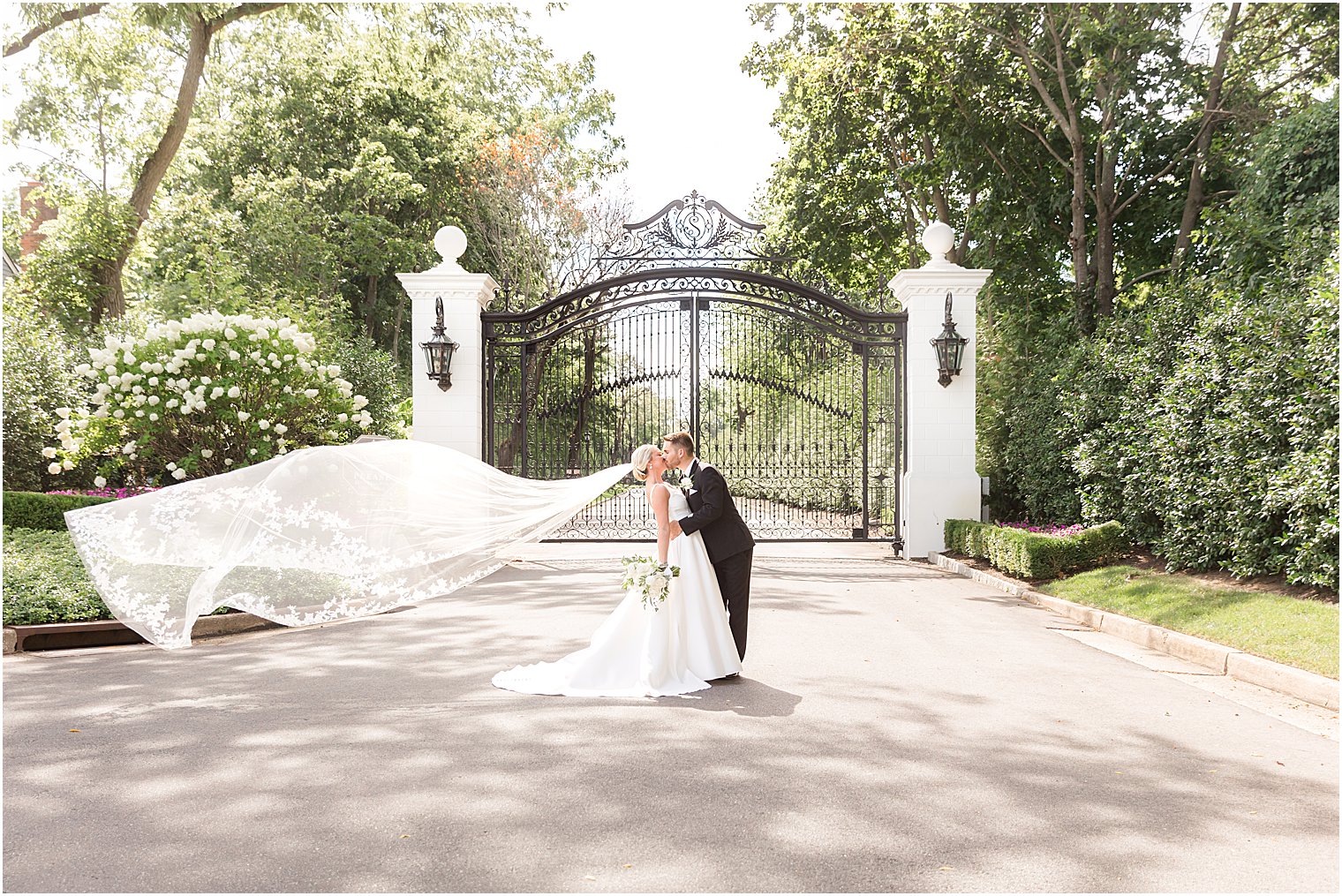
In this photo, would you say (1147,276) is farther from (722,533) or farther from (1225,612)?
(722,533)

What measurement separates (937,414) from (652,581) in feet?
33.8

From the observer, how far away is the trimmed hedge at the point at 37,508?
1457cm

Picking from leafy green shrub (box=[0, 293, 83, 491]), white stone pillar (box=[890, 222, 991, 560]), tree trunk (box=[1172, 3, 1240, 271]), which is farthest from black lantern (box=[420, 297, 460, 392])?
tree trunk (box=[1172, 3, 1240, 271])

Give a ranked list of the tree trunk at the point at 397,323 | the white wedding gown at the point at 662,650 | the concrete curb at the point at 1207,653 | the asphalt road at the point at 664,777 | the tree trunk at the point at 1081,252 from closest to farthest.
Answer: the asphalt road at the point at 664,777 < the concrete curb at the point at 1207,653 < the white wedding gown at the point at 662,650 < the tree trunk at the point at 1081,252 < the tree trunk at the point at 397,323

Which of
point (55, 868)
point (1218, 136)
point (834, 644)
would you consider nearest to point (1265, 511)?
point (834, 644)

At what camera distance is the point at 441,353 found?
1566 centimetres

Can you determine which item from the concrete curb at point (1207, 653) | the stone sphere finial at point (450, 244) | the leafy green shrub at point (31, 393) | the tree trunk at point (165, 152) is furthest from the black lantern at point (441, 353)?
the concrete curb at point (1207, 653)

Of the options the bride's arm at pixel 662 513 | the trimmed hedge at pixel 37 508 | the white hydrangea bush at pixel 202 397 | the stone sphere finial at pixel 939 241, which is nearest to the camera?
the bride's arm at pixel 662 513

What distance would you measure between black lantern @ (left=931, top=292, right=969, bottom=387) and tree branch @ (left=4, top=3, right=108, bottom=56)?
678 inches

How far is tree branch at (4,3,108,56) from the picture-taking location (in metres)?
18.3

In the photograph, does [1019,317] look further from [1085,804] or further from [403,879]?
[403,879]

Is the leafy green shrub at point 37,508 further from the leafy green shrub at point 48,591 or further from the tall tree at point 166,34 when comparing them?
the tall tree at point 166,34

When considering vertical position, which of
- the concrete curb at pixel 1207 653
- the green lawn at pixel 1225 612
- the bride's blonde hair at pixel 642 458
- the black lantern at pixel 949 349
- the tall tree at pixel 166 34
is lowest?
the concrete curb at pixel 1207 653

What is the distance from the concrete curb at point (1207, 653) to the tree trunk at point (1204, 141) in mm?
8485
